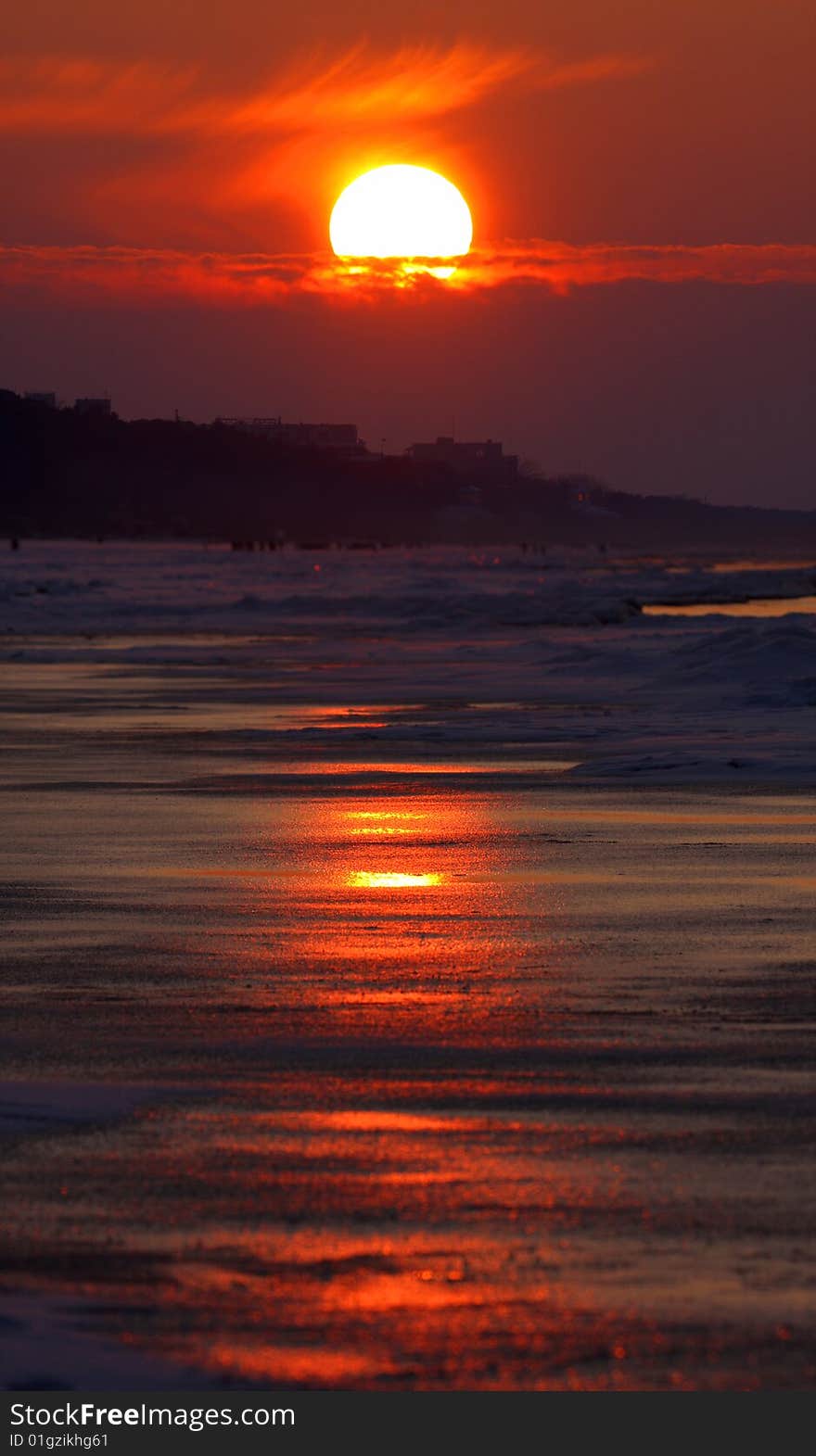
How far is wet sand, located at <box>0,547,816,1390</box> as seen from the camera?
4.70 m

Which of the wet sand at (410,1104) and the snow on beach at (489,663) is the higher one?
the snow on beach at (489,663)

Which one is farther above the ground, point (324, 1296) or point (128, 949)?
point (128, 949)

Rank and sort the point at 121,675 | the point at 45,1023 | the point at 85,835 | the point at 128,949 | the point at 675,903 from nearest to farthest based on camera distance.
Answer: the point at 45,1023, the point at 128,949, the point at 675,903, the point at 85,835, the point at 121,675

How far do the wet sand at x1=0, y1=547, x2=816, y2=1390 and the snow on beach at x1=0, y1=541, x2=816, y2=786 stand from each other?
18.0 ft

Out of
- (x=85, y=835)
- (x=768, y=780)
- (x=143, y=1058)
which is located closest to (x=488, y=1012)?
(x=143, y=1058)

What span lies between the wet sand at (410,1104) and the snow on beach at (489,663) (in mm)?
5486

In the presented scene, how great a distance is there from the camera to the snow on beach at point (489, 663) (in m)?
19.4

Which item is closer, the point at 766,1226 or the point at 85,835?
the point at 766,1226

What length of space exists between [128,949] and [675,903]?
2.54 meters

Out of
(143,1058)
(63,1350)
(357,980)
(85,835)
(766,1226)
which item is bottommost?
(63,1350)

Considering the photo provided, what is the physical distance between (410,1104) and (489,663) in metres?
27.3

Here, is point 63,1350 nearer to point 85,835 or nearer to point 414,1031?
point 414,1031

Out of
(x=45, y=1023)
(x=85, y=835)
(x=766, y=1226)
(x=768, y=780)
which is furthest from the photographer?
(x=768, y=780)

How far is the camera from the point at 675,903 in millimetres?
10156
